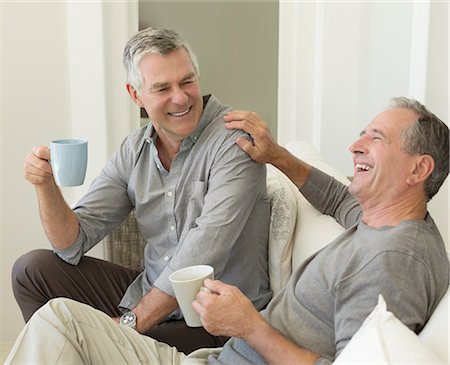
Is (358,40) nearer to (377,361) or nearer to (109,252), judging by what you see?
(109,252)

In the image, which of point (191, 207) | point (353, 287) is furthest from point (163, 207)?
point (353, 287)

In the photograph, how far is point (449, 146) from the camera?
56.3 inches

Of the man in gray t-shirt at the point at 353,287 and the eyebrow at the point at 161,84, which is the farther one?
the eyebrow at the point at 161,84

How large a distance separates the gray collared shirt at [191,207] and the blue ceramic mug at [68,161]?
0.35 metres

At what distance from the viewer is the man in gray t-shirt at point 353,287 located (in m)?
1.25

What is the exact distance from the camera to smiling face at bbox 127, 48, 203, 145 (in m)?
1.83

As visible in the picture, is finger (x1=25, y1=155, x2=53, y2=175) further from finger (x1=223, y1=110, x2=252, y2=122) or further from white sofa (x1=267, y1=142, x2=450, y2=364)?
white sofa (x1=267, y1=142, x2=450, y2=364)

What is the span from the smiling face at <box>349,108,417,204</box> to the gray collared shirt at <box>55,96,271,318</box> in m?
0.41

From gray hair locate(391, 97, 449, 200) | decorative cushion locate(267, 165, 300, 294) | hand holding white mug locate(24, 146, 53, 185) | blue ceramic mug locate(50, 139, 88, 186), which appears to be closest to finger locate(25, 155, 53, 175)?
hand holding white mug locate(24, 146, 53, 185)

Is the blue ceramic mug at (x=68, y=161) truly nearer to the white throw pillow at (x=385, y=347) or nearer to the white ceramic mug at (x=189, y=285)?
the white ceramic mug at (x=189, y=285)

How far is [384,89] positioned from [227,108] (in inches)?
37.0

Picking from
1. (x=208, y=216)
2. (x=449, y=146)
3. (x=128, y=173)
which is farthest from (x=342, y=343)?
(x=128, y=173)

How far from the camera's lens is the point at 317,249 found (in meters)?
1.74

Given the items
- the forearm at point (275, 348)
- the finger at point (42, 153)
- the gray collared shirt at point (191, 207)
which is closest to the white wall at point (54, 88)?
the gray collared shirt at point (191, 207)
